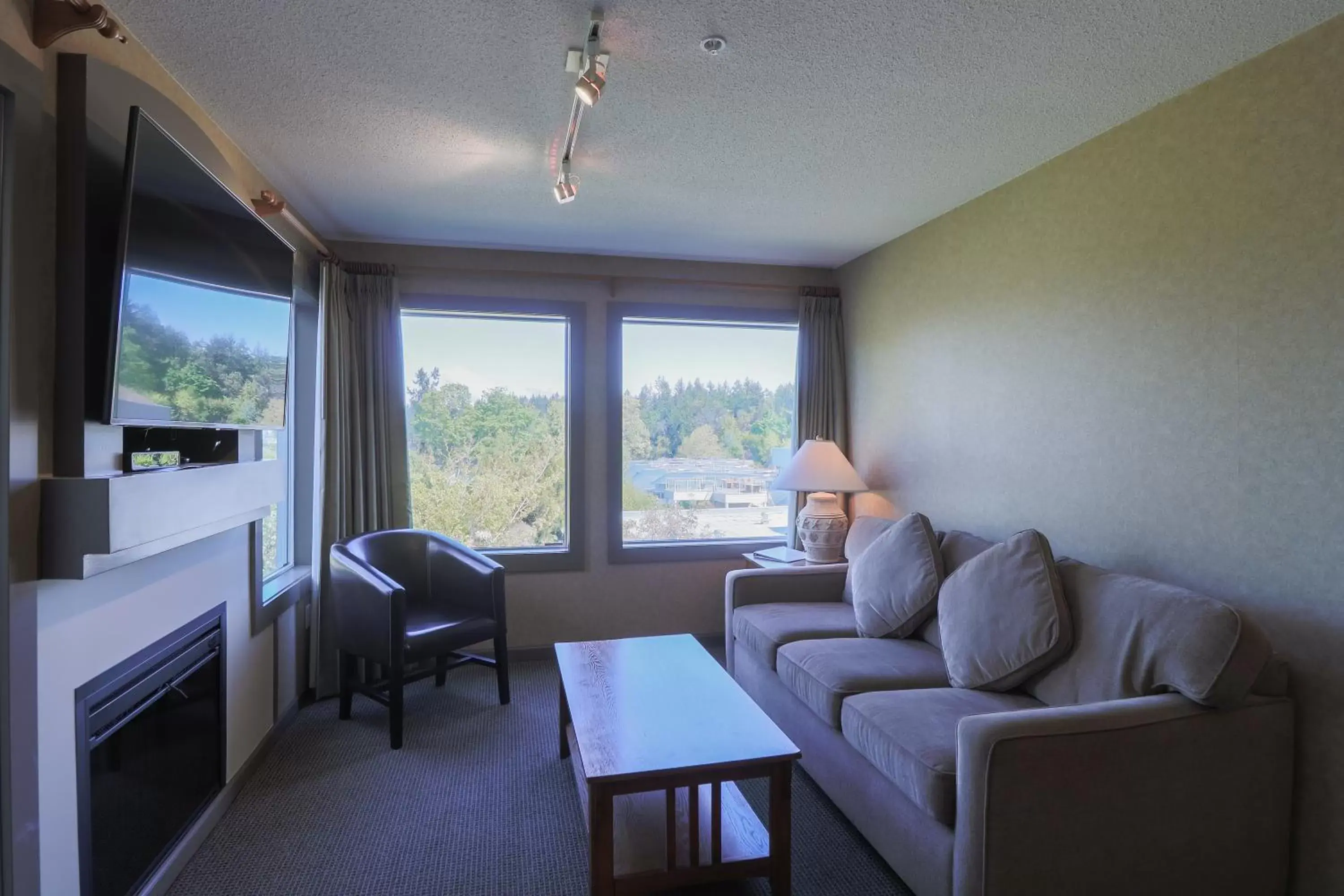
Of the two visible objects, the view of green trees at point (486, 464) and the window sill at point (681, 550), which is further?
the window sill at point (681, 550)

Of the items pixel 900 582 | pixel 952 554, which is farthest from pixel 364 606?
pixel 952 554

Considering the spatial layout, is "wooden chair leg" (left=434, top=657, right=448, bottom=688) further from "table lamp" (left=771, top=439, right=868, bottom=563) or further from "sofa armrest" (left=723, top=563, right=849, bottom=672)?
"table lamp" (left=771, top=439, right=868, bottom=563)

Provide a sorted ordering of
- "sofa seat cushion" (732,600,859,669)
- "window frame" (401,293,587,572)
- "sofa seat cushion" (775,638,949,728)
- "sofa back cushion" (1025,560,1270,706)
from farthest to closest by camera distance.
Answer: "window frame" (401,293,587,572), "sofa seat cushion" (732,600,859,669), "sofa seat cushion" (775,638,949,728), "sofa back cushion" (1025,560,1270,706)

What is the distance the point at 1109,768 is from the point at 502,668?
261cm

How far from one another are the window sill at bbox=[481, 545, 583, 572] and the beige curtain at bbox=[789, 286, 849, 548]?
1.45 meters

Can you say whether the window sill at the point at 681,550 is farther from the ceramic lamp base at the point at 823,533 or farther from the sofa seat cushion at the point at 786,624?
the sofa seat cushion at the point at 786,624

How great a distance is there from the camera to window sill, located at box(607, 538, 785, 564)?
4180mm

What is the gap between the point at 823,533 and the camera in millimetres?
3824

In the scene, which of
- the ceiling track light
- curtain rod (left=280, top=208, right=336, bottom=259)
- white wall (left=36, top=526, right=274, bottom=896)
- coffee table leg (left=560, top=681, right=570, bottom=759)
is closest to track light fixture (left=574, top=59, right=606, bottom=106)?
the ceiling track light

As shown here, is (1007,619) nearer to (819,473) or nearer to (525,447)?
(819,473)

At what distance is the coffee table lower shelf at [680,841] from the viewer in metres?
1.82

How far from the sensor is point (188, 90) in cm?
215

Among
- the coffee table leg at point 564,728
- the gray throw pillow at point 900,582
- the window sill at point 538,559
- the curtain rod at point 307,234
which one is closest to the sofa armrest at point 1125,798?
the gray throw pillow at point 900,582

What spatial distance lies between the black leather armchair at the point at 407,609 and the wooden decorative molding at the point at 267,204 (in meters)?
1.58
